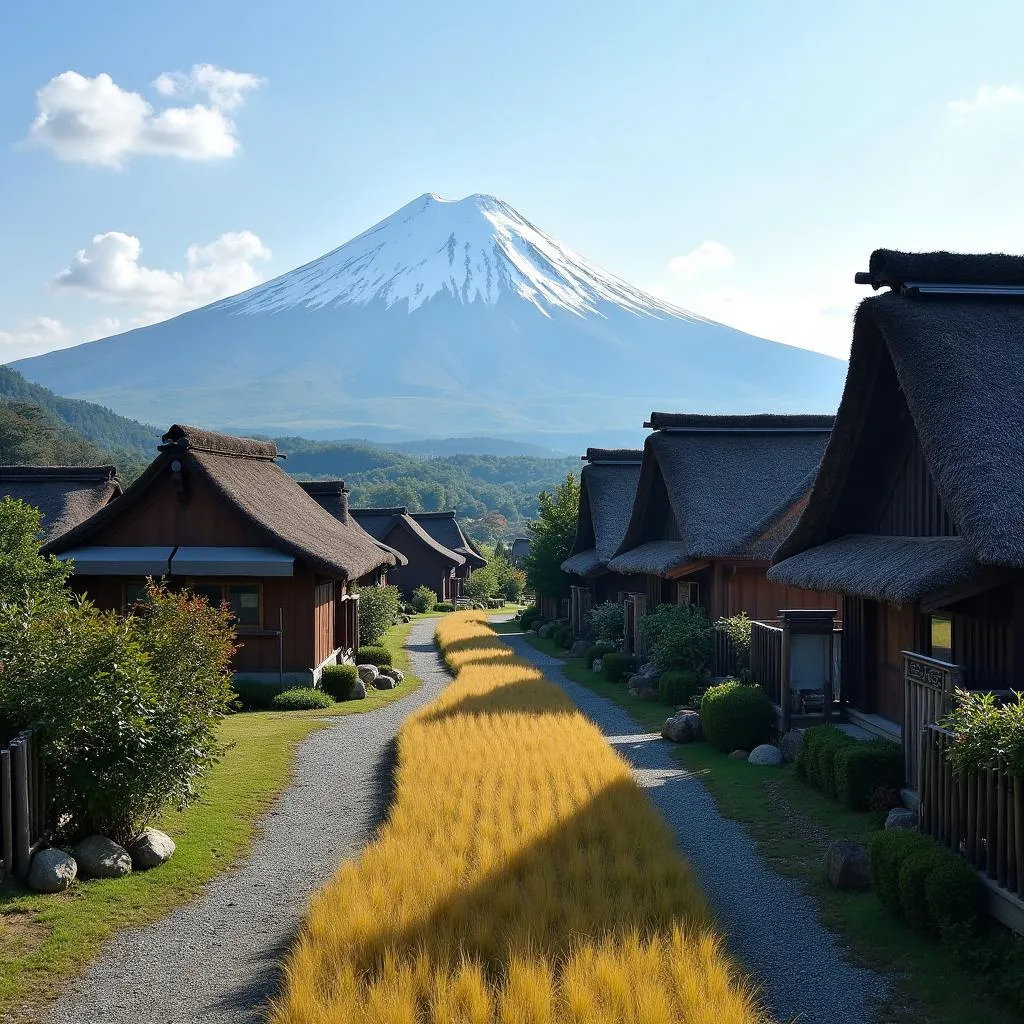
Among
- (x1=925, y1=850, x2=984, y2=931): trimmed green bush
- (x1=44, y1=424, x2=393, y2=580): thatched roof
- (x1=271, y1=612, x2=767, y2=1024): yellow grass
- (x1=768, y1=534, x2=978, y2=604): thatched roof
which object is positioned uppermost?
(x1=44, y1=424, x2=393, y2=580): thatched roof

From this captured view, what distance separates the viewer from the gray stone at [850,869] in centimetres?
917

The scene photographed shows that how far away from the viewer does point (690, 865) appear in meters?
9.44

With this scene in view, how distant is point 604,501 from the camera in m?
35.5

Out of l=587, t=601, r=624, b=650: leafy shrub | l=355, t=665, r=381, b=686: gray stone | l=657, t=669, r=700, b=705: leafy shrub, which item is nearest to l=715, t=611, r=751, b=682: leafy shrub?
l=657, t=669, r=700, b=705: leafy shrub

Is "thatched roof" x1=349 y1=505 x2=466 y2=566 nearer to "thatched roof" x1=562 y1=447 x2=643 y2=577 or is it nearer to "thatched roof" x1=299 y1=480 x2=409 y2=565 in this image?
"thatched roof" x1=299 y1=480 x2=409 y2=565

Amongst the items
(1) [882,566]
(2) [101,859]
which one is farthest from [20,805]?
(1) [882,566]

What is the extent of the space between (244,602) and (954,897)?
17.6 meters

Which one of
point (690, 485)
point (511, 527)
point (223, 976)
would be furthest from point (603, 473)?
point (511, 527)

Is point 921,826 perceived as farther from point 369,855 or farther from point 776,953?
point 369,855

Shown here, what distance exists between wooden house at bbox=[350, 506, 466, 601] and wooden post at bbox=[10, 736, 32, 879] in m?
53.2

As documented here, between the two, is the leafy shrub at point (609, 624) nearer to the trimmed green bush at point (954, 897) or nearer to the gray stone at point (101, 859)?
the gray stone at point (101, 859)

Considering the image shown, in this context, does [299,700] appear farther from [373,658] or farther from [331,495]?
[331,495]

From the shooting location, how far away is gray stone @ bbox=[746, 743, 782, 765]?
1466cm

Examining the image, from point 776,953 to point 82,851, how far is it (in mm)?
6392
